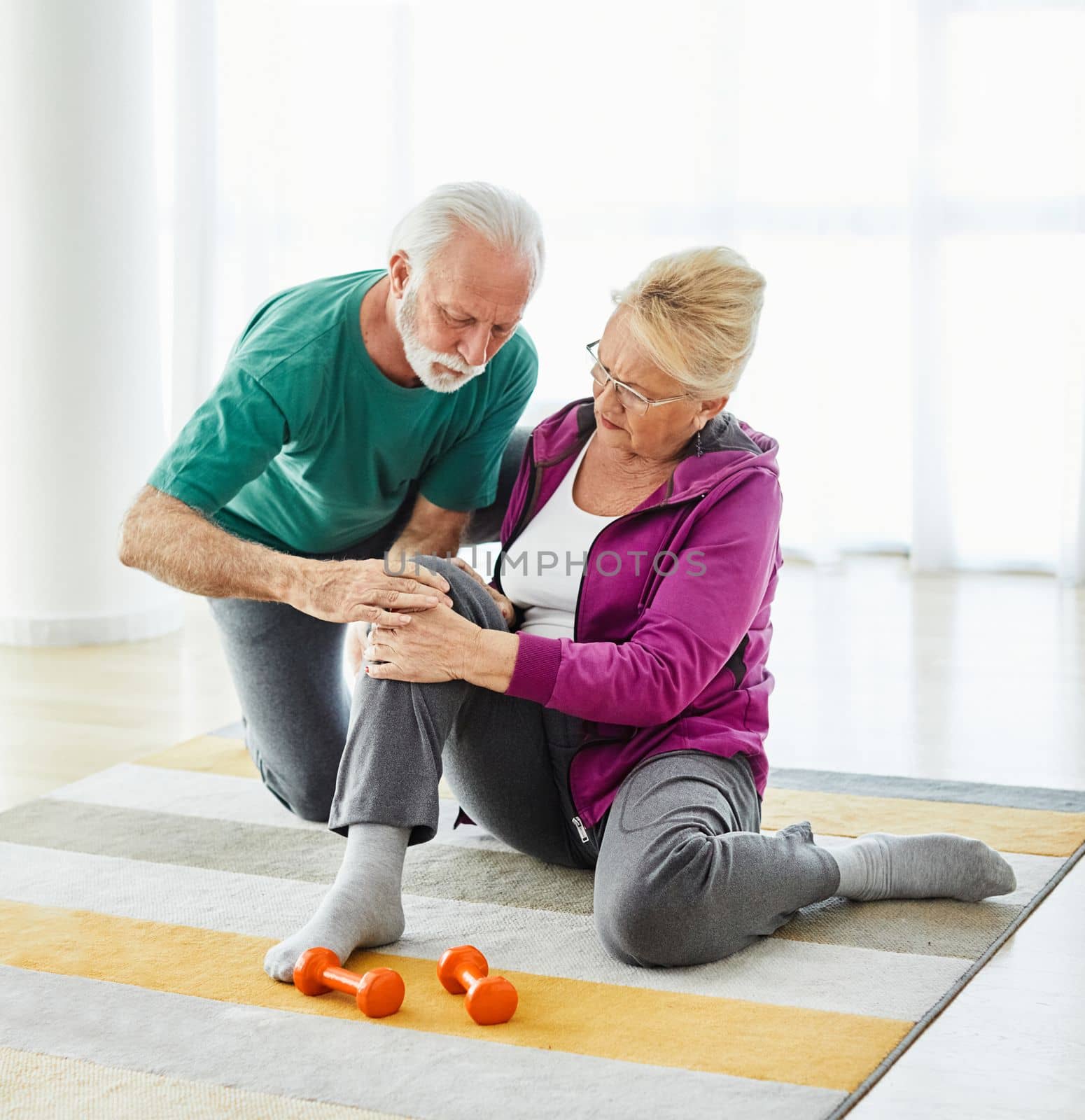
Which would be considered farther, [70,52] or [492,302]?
[70,52]

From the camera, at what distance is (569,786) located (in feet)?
6.10

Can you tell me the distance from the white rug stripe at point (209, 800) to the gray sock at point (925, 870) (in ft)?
0.67

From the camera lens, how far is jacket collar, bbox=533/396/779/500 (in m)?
1.80

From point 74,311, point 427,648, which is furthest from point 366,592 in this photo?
point 74,311

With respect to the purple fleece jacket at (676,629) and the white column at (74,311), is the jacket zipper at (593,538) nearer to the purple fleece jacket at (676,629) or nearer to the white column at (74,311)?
the purple fleece jacket at (676,629)

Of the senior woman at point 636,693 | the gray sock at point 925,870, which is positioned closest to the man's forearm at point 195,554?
the senior woman at point 636,693

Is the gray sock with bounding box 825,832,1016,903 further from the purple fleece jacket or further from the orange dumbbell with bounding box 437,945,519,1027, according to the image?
the orange dumbbell with bounding box 437,945,519,1027

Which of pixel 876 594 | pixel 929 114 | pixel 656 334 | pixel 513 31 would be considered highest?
pixel 513 31

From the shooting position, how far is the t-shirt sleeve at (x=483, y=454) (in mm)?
2270

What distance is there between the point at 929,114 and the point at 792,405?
971 millimetres

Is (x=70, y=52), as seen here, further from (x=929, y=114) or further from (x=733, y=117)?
(x=929, y=114)

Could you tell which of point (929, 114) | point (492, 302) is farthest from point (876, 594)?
point (492, 302)

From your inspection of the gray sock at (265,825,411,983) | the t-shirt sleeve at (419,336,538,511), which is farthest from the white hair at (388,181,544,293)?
the gray sock at (265,825,411,983)

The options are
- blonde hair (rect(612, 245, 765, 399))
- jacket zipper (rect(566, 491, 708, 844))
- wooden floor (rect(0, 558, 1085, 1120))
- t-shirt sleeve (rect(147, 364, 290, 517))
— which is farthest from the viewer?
t-shirt sleeve (rect(147, 364, 290, 517))
